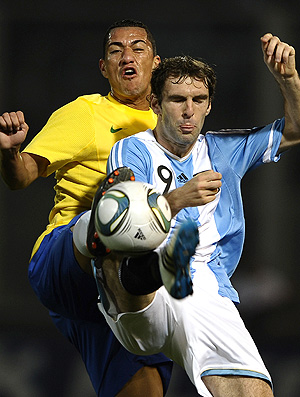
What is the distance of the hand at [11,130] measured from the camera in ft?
9.35

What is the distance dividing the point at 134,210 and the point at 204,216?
1.68 ft

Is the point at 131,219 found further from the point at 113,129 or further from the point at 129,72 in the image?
the point at 129,72

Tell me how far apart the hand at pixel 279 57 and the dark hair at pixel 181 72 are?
0.74 ft

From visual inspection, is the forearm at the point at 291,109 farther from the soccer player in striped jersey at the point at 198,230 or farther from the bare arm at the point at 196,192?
the bare arm at the point at 196,192

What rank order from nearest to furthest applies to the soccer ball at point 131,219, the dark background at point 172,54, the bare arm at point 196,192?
the soccer ball at point 131,219, the bare arm at point 196,192, the dark background at point 172,54

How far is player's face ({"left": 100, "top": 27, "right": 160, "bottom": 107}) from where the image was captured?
339 cm

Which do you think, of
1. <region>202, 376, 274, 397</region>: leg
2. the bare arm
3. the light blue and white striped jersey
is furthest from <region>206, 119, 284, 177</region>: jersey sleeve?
<region>202, 376, 274, 397</region>: leg

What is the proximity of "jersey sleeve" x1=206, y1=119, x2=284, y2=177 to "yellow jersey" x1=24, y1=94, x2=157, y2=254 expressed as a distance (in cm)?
43

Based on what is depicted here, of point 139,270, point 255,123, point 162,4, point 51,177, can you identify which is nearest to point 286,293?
point 255,123

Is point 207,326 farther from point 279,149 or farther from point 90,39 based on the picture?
point 90,39

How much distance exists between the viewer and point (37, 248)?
318cm

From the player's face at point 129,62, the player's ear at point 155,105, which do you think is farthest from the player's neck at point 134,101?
the player's ear at point 155,105

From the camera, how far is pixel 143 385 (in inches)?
128

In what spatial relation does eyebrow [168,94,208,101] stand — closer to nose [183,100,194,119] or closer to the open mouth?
nose [183,100,194,119]
